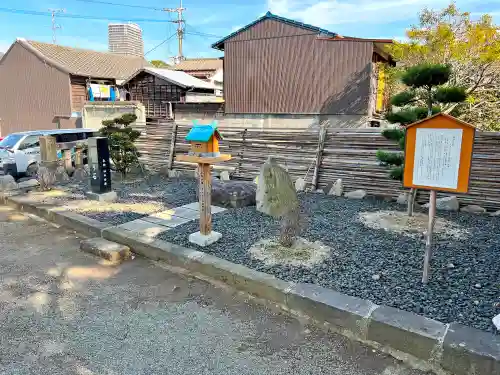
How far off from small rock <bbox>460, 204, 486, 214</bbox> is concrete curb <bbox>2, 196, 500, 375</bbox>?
4109 mm

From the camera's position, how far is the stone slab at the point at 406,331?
8.58ft

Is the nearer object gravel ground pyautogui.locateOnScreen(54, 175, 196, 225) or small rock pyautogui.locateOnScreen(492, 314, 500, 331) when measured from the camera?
small rock pyautogui.locateOnScreen(492, 314, 500, 331)

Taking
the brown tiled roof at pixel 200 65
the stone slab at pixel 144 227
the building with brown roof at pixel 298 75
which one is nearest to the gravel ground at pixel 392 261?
the stone slab at pixel 144 227

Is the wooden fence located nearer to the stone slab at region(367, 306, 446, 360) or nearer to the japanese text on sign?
the japanese text on sign

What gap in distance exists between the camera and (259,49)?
19.2 meters

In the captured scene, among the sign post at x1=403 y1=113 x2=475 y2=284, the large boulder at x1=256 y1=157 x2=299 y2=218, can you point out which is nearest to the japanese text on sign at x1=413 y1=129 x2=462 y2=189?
the sign post at x1=403 y1=113 x2=475 y2=284

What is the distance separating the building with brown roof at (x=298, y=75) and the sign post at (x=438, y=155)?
1451 centimetres

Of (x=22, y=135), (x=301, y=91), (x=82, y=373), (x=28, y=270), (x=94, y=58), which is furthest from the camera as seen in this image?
(x=94, y=58)

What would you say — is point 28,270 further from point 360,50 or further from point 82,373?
point 360,50

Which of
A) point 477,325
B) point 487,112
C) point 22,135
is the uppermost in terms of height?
point 487,112

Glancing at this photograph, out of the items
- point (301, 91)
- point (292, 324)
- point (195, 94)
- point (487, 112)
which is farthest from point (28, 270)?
point (195, 94)

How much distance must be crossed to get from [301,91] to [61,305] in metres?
16.8

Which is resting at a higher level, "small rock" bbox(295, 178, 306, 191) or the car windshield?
the car windshield

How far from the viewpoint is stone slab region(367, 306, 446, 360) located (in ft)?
8.58
